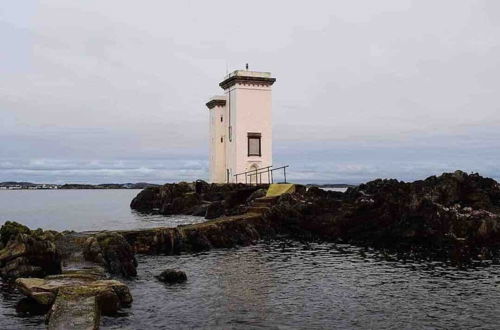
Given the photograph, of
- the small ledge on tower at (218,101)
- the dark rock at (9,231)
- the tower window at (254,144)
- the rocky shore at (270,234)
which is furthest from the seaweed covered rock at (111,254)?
the small ledge on tower at (218,101)

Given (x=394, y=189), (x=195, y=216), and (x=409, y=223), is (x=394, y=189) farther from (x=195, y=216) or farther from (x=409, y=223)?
(x=195, y=216)

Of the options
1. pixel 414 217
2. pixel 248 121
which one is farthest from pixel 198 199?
pixel 414 217

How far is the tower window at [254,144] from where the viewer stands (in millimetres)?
58156

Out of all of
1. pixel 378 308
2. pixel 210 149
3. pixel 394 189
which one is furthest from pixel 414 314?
pixel 210 149

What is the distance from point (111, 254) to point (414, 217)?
20.2 m

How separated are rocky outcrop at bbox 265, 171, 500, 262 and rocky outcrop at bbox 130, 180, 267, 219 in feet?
20.2

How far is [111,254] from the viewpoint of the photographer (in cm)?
2231

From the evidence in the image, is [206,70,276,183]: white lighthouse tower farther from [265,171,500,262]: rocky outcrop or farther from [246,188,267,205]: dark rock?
[265,171,500,262]: rocky outcrop

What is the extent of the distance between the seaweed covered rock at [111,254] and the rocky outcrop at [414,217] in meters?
15.3

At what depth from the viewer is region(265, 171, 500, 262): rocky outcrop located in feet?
99.4

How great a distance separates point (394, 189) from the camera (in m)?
38.0

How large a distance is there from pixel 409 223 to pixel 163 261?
654 inches

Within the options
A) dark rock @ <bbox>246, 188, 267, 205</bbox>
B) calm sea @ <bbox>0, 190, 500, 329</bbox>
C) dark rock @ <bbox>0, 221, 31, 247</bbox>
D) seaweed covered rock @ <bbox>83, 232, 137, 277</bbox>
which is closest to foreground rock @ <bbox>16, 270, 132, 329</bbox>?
calm sea @ <bbox>0, 190, 500, 329</bbox>

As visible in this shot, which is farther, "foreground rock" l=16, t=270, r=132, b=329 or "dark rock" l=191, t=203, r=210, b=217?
"dark rock" l=191, t=203, r=210, b=217
